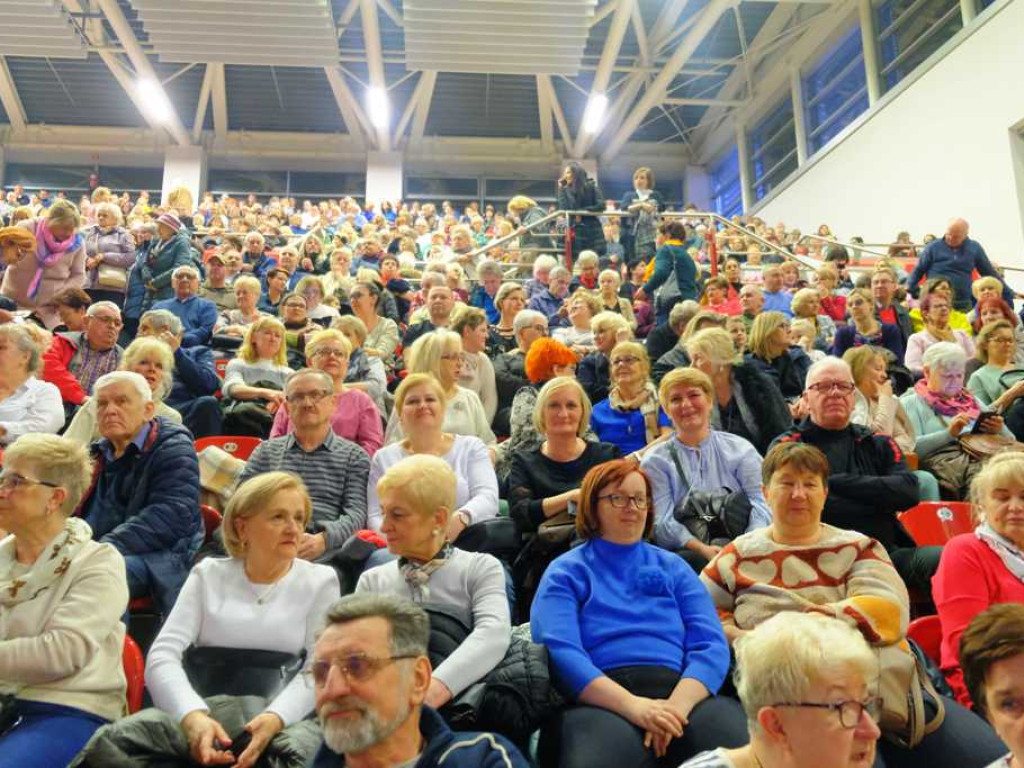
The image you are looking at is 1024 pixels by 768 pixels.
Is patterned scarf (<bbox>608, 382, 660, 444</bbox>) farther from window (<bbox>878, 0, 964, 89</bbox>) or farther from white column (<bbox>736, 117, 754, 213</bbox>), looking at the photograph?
white column (<bbox>736, 117, 754, 213</bbox>)

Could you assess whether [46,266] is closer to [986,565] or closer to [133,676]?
[133,676]

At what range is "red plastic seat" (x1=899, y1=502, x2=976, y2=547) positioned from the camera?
9.71ft

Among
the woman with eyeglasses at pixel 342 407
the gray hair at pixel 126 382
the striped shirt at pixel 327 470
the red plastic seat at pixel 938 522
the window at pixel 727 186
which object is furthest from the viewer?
the window at pixel 727 186

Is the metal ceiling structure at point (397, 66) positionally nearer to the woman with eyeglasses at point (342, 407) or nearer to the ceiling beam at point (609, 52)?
the ceiling beam at point (609, 52)

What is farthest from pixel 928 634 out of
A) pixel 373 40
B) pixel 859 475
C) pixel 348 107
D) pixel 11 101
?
pixel 11 101

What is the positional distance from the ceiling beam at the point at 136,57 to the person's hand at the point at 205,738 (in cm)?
1257

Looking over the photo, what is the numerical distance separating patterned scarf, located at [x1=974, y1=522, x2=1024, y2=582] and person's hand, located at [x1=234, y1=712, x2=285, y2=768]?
178 centimetres

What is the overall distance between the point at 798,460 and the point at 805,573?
293 millimetres

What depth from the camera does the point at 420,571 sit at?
6.65 ft

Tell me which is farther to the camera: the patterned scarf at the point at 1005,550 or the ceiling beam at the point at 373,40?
the ceiling beam at the point at 373,40

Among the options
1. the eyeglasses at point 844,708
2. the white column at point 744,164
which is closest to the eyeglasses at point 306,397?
the eyeglasses at point 844,708

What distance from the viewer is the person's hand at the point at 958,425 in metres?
3.51

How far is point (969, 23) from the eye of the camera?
9.85 m

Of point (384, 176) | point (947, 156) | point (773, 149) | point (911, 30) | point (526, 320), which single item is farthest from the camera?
point (384, 176)
